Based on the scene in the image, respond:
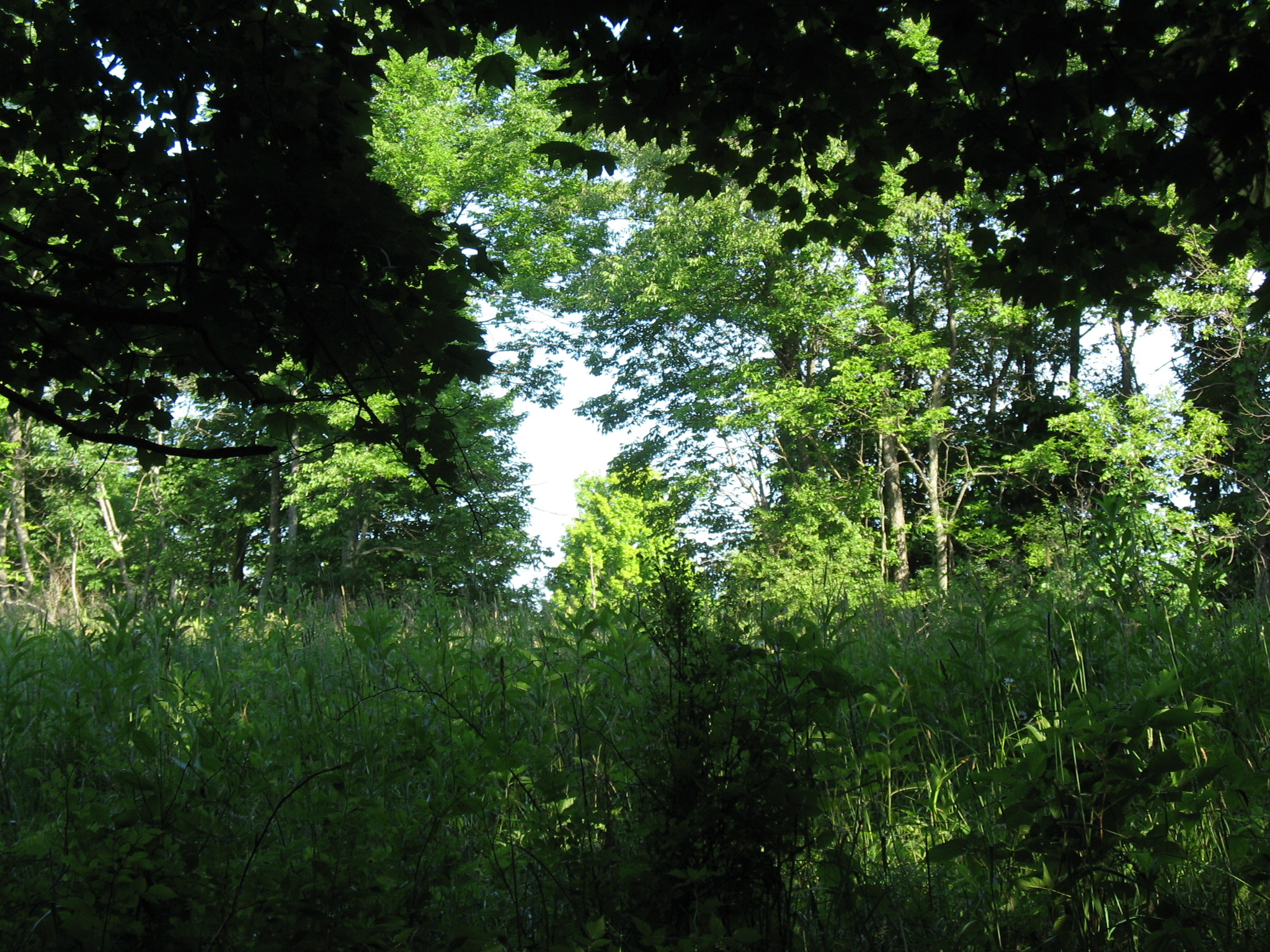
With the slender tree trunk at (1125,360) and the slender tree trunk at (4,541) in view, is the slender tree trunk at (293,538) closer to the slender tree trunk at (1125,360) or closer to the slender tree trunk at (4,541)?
Answer: the slender tree trunk at (4,541)

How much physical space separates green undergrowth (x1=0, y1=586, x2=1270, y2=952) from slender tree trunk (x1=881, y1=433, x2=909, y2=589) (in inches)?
640

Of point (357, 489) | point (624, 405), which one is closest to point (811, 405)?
point (624, 405)

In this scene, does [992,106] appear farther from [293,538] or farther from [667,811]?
[293,538]

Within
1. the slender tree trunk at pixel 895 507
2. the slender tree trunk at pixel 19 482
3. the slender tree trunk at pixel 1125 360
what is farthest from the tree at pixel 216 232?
the slender tree trunk at pixel 1125 360

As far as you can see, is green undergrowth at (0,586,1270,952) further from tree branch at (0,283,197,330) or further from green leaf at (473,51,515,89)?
green leaf at (473,51,515,89)

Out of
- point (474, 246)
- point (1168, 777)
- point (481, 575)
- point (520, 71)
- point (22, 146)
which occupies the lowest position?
point (1168, 777)

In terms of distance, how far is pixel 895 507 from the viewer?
69.5 feet

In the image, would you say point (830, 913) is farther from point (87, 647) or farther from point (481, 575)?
point (481, 575)

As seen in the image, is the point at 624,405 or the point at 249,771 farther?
the point at 624,405

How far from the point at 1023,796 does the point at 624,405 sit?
23.8m

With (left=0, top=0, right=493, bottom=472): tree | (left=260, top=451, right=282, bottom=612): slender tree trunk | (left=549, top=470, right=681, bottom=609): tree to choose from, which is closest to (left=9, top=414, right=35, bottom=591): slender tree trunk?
(left=260, top=451, right=282, bottom=612): slender tree trunk

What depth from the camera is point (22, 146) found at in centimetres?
354

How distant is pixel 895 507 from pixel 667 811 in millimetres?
19736

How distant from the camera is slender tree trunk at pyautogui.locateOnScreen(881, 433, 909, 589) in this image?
19875 millimetres
